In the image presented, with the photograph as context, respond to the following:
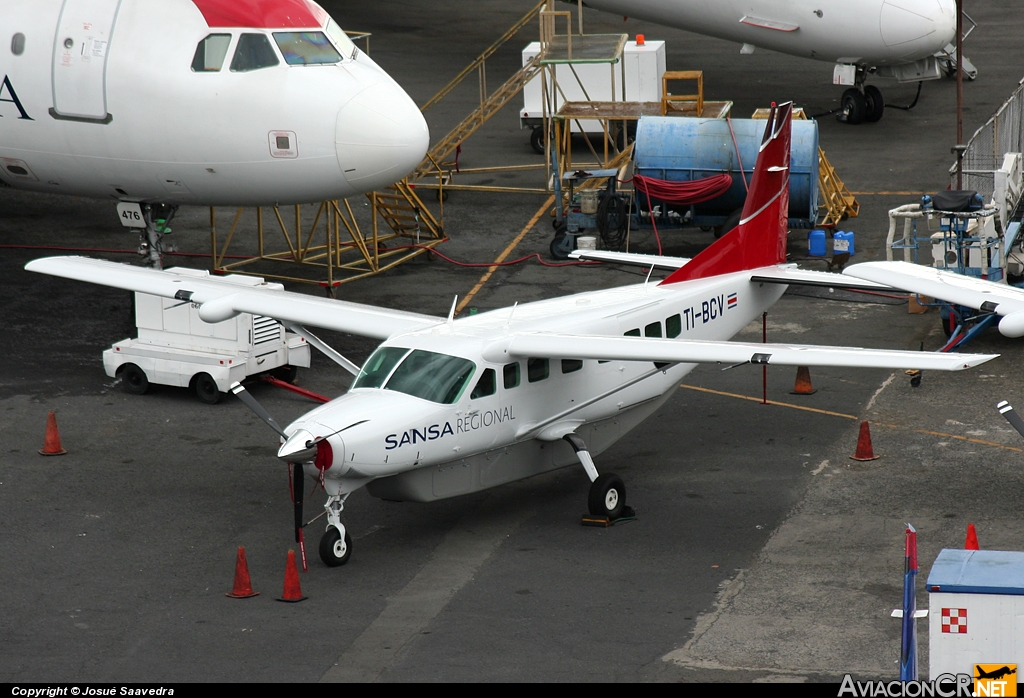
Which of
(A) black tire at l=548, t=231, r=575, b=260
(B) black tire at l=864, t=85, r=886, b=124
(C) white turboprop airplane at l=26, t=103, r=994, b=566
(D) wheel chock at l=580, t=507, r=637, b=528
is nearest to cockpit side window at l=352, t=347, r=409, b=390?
(C) white turboprop airplane at l=26, t=103, r=994, b=566

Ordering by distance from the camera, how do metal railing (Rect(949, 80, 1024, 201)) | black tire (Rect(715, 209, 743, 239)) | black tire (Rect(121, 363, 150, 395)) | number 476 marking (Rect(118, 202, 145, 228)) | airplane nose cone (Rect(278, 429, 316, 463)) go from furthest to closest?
1. black tire (Rect(715, 209, 743, 239))
2. metal railing (Rect(949, 80, 1024, 201))
3. number 476 marking (Rect(118, 202, 145, 228))
4. black tire (Rect(121, 363, 150, 395))
5. airplane nose cone (Rect(278, 429, 316, 463))

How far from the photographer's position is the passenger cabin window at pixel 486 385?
1445 cm

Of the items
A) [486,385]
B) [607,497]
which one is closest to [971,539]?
[607,497]

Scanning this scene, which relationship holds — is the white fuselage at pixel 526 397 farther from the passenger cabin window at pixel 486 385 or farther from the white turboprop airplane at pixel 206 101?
the white turboprop airplane at pixel 206 101

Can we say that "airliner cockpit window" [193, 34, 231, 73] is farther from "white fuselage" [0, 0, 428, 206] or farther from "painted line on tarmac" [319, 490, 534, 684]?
"painted line on tarmac" [319, 490, 534, 684]

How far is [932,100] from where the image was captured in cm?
3669

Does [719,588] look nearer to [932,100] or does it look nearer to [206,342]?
[206,342]

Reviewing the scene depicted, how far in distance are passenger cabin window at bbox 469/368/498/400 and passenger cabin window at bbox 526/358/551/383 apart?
514 millimetres

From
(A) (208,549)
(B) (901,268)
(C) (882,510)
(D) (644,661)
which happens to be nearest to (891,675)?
(D) (644,661)

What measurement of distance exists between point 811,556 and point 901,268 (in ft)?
12.5

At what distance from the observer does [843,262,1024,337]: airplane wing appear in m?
14.6

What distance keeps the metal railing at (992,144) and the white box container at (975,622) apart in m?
15.2

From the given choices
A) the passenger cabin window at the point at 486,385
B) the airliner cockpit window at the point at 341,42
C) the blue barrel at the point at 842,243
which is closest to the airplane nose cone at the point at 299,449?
the passenger cabin window at the point at 486,385

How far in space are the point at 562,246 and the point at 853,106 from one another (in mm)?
12132
